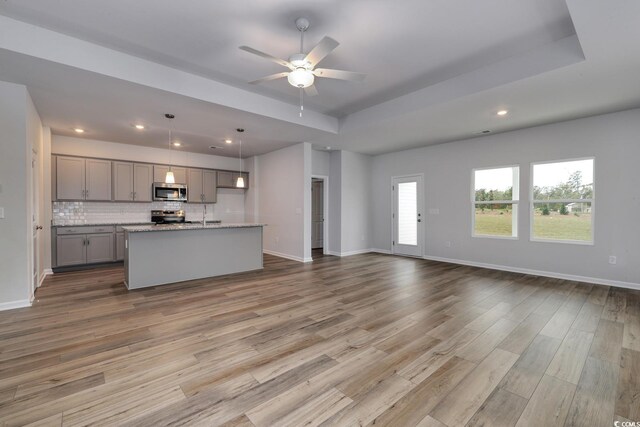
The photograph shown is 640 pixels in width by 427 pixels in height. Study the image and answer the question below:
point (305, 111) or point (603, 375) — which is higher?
point (305, 111)

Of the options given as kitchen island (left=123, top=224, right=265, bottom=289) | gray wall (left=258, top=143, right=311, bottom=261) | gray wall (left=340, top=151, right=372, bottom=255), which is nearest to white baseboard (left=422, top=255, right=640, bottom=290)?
gray wall (left=340, top=151, right=372, bottom=255)

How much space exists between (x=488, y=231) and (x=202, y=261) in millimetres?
5572

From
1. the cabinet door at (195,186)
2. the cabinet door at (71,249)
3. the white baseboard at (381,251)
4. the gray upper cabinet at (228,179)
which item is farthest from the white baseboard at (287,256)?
the cabinet door at (71,249)

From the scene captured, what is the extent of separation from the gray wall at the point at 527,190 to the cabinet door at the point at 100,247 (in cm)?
646

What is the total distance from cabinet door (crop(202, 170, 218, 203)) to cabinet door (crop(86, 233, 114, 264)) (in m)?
2.26

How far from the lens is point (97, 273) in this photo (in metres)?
5.20

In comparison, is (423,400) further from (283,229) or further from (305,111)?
(283,229)

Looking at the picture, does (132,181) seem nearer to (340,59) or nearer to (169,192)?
(169,192)

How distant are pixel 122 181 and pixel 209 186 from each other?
75.0 inches

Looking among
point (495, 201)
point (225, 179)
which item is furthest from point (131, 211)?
point (495, 201)

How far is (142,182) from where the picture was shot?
6.44 metres

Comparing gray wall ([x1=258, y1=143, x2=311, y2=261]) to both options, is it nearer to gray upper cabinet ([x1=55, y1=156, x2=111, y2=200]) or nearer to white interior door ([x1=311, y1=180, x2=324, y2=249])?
white interior door ([x1=311, y1=180, x2=324, y2=249])

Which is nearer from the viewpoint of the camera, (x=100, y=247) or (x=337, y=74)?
(x=337, y=74)

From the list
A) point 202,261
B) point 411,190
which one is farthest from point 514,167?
point 202,261
